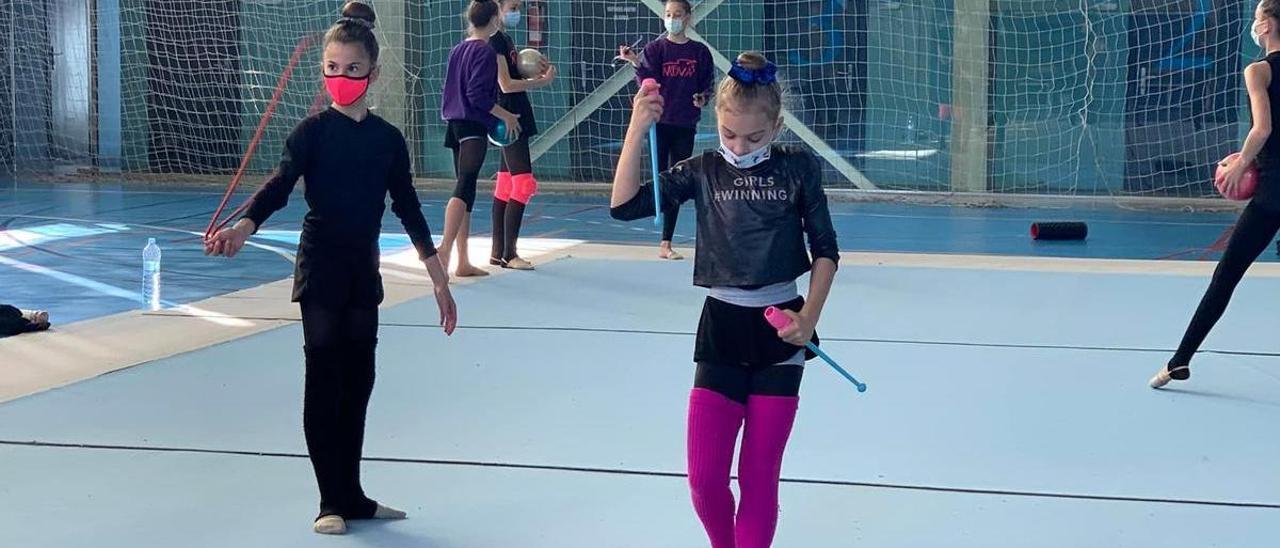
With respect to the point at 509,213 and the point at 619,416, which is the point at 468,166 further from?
the point at 619,416

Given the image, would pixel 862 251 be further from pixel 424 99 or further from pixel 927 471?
pixel 424 99

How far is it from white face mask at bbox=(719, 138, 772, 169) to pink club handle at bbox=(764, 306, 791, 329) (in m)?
0.40

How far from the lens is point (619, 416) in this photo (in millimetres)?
5211

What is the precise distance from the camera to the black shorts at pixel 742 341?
3.48 meters

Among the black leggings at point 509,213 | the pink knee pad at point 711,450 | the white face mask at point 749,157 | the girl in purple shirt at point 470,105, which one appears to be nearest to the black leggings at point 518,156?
the black leggings at point 509,213

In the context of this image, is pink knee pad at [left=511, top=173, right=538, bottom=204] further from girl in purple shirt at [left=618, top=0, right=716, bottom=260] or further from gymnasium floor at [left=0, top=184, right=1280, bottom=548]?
girl in purple shirt at [left=618, top=0, right=716, bottom=260]

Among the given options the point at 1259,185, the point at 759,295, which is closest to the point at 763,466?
the point at 759,295

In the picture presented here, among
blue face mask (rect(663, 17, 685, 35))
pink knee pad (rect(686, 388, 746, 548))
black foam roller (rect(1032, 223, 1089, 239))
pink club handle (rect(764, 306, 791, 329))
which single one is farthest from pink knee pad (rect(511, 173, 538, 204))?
pink club handle (rect(764, 306, 791, 329))

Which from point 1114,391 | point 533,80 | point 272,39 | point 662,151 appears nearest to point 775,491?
point 1114,391

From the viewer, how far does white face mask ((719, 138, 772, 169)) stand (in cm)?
351

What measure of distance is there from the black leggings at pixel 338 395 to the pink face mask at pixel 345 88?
562 mm

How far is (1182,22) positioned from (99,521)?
14.3 meters

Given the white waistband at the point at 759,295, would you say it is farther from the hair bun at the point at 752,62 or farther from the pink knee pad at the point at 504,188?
the pink knee pad at the point at 504,188

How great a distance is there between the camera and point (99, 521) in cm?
388
